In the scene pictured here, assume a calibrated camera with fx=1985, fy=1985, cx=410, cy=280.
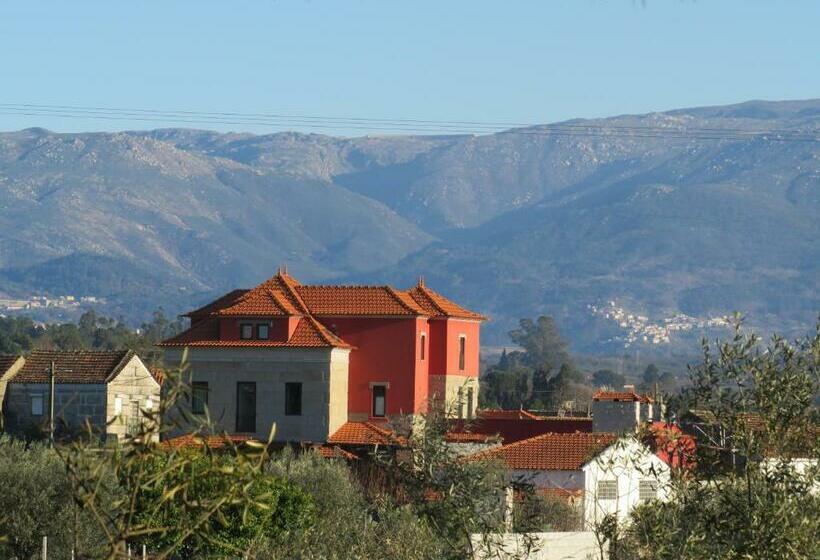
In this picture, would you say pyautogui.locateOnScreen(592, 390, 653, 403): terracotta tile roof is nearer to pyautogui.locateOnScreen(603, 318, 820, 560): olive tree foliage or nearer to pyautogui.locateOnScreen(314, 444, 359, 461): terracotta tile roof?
pyautogui.locateOnScreen(314, 444, 359, 461): terracotta tile roof

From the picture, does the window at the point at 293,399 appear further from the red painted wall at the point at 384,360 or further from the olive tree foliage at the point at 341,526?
the olive tree foliage at the point at 341,526

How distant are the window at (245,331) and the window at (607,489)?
43.4 ft

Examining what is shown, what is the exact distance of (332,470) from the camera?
151ft

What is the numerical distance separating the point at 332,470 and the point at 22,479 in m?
8.80

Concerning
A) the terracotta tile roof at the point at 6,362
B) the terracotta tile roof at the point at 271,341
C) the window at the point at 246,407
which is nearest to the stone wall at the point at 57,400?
the terracotta tile roof at the point at 6,362

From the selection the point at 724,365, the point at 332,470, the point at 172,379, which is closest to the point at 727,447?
the point at 724,365

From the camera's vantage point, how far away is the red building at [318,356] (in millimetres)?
58406

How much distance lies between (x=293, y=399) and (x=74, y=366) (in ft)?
83.8

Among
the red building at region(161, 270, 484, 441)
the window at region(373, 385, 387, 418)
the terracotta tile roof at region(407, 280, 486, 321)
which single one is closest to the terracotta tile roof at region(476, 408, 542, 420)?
the red building at region(161, 270, 484, 441)

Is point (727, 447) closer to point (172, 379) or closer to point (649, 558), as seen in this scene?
point (649, 558)

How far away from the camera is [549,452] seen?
5397 cm

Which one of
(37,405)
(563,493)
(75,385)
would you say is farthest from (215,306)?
(563,493)

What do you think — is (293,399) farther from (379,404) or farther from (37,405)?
(37,405)

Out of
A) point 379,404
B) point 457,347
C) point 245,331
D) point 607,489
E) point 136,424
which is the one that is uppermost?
point 245,331
